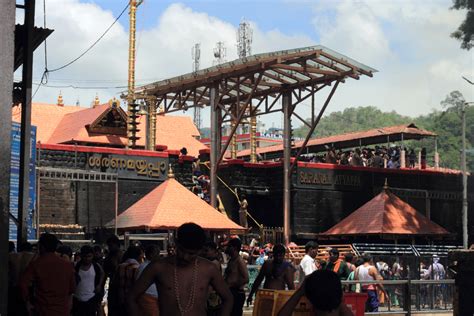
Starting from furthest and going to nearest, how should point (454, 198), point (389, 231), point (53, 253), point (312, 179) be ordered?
point (454, 198), point (312, 179), point (389, 231), point (53, 253)

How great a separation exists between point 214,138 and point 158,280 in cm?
2856

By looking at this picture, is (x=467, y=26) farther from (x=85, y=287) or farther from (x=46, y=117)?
(x=46, y=117)

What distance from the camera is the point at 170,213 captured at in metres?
26.2

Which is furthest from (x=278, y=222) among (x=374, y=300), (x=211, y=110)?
(x=374, y=300)

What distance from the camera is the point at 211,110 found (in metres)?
35.6

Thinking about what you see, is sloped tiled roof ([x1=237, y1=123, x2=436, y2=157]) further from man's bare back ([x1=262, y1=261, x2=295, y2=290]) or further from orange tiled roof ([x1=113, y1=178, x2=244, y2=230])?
man's bare back ([x1=262, y1=261, x2=295, y2=290])

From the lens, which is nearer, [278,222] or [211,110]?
[211,110]

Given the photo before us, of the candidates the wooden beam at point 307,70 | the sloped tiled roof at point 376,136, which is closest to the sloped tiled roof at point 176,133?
the sloped tiled roof at point 376,136

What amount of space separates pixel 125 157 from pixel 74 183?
86.8 inches

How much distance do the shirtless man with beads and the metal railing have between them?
9.28 meters

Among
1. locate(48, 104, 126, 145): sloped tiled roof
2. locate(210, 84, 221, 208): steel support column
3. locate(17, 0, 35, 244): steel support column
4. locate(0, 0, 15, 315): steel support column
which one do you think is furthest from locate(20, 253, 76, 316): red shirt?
locate(48, 104, 126, 145): sloped tiled roof

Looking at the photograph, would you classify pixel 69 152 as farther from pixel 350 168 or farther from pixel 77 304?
pixel 77 304

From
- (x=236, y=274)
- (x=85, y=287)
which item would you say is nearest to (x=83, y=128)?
(x=236, y=274)

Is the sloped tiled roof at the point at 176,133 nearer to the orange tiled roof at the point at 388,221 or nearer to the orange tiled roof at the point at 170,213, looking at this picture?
the orange tiled roof at the point at 388,221
